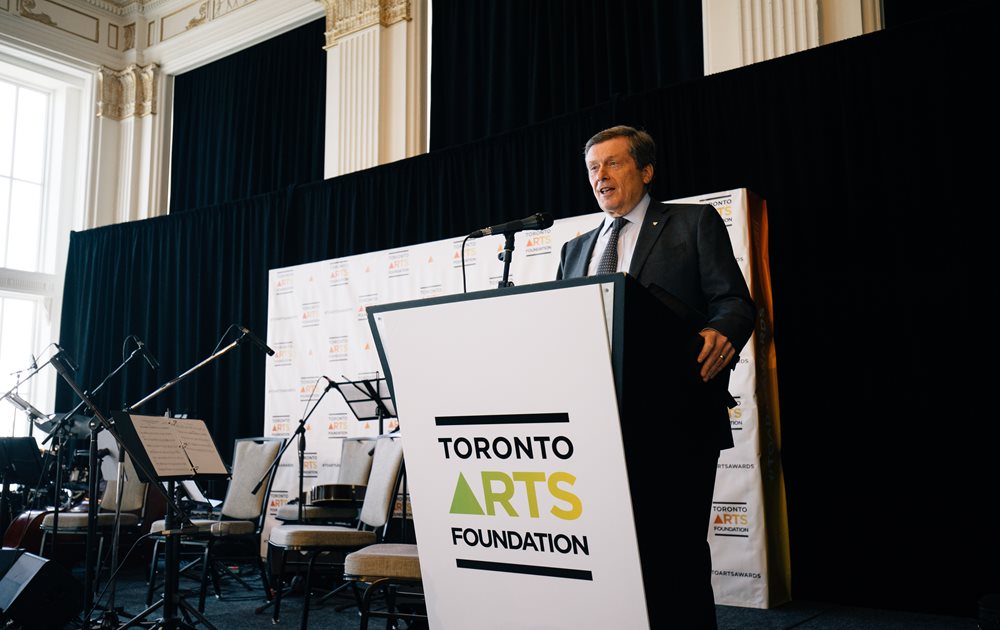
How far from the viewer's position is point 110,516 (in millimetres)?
5789

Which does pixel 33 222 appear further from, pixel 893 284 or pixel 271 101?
pixel 893 284

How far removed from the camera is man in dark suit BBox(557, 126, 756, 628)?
5.19 ft

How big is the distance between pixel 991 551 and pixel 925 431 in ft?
2.01

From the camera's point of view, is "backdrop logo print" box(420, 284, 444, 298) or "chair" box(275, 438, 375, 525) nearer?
"chair" box(275, 438, 375, 525)

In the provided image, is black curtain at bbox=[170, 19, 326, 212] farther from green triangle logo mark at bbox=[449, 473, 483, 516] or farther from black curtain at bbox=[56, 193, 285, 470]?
green triangle logo mark at bbox=[449, 473, 483, 516]

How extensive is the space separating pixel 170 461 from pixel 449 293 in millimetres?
2564

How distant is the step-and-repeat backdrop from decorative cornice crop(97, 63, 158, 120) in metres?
3.53

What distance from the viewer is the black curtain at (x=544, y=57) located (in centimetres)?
603

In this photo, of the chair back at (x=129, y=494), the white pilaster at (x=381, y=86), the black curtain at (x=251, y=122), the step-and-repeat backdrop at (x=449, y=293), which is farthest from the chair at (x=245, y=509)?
the black curtain at (x=251, y=122)

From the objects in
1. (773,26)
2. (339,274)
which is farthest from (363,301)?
(773,26)

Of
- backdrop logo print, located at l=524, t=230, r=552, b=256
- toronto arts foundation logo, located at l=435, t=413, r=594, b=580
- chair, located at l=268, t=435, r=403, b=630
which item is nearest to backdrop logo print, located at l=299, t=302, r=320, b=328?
backdrop logo print, located at l=524, t=230, r=552, b=256

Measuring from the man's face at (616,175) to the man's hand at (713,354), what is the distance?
1.71 feet

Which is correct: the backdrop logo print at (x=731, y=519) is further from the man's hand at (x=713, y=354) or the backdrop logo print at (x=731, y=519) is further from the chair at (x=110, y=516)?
the chair at (x=110, y=516)

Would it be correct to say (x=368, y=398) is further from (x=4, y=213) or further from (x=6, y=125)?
(x=6, y=125)
